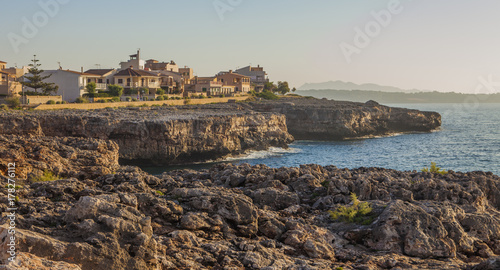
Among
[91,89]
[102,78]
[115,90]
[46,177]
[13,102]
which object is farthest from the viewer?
[102,78]

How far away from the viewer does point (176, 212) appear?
44.7 ft

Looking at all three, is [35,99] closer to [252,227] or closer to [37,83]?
[37,83]

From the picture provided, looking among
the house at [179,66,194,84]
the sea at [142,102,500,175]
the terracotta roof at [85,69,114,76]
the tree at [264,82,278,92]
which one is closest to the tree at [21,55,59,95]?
the terracotta roof at [85,69,114,76]

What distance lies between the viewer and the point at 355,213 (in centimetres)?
1535

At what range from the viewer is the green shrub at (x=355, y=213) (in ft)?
49.8

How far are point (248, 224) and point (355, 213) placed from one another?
3822 millimetres

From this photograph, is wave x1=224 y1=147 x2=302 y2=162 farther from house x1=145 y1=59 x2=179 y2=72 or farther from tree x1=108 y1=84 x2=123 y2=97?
house x1=145 y1=59 x2=179 y2=72

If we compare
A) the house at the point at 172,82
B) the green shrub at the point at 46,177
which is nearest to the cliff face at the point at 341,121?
the house at the point at 172,82

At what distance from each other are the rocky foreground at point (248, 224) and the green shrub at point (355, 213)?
19 centimetres

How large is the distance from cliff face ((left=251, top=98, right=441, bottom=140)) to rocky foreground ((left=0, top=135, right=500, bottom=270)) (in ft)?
186

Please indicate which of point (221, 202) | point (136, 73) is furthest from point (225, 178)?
point (136, 73)

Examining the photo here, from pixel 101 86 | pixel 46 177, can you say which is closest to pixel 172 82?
pixel 101 86

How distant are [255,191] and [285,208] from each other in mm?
1468

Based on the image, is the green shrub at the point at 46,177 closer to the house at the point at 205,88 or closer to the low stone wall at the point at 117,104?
the low stone wall at the point at 117,104
